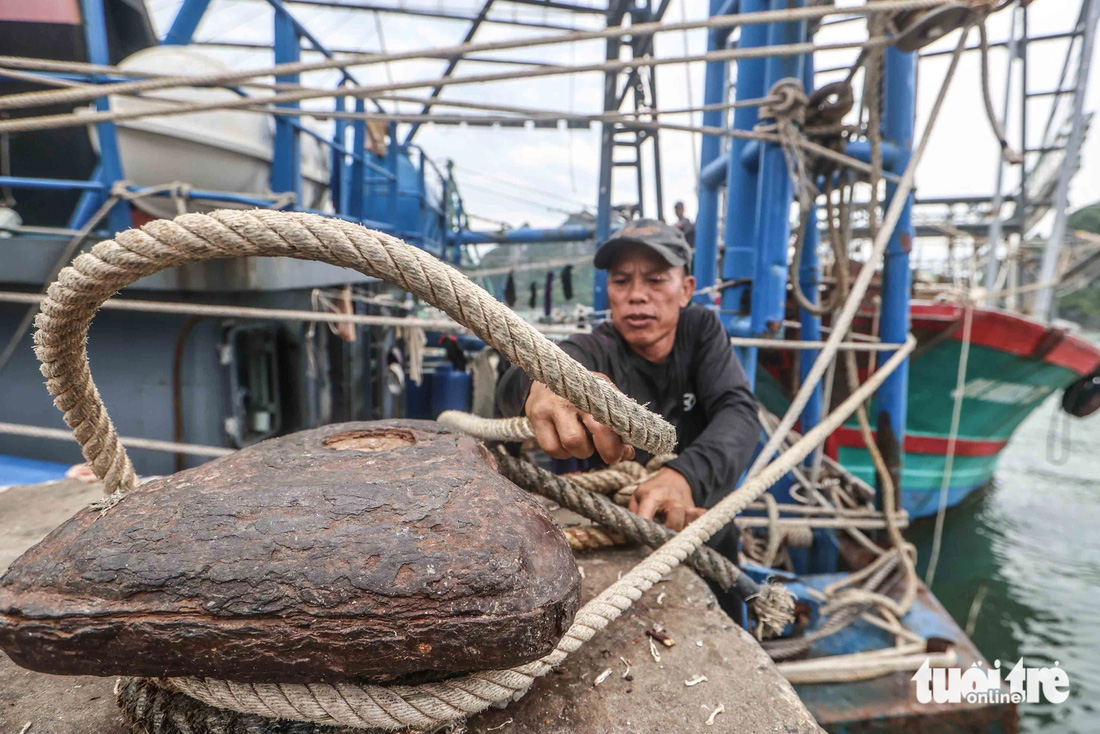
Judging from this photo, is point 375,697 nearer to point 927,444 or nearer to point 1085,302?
point 927,444

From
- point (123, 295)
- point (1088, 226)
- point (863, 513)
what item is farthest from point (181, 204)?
point (1088, 226)

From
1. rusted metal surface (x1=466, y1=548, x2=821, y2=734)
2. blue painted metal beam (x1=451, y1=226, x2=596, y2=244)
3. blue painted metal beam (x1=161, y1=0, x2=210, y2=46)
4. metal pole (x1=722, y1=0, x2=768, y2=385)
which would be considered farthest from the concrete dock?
blue painted metal beam (x1=451, y1=226, x2=596, y2=244)

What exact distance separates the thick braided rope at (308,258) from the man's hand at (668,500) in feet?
2.07

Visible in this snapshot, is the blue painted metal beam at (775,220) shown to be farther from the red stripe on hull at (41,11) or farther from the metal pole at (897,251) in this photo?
the red stripe on hull at (41,11)

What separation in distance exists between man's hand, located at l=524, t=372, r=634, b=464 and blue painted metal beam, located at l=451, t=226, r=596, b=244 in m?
9.45

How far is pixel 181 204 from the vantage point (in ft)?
8.05

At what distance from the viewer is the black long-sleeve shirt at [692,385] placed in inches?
62.4

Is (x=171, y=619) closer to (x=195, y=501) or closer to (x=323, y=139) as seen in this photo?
(x=195, y=501)

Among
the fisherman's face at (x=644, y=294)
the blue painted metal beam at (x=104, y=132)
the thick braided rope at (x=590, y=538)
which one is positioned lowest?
the thick braided rope at (x=590, y=538)

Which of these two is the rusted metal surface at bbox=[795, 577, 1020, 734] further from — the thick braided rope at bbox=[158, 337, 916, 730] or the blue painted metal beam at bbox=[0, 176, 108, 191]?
the blue painted metal beam at bbox=[0, 176, 108, 191]

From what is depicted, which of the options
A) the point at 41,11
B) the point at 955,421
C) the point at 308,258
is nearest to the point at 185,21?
the point at 41,11

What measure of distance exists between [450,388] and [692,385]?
5.40 m

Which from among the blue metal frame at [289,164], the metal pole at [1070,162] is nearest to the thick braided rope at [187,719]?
the blue metal frame at [289,164]

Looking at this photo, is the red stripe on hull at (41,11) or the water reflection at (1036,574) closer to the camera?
the red stripe on hull at (41,11)
